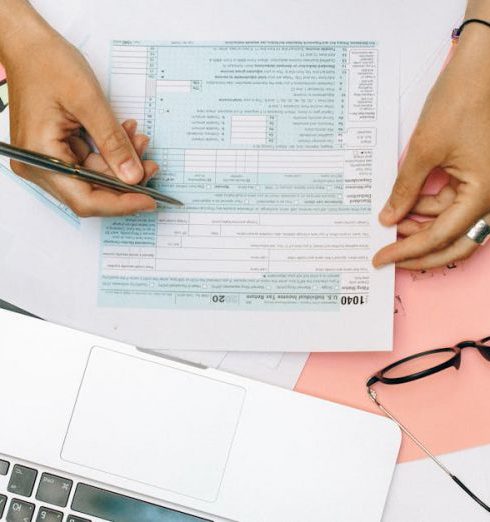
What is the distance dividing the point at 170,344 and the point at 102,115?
9.0 inches

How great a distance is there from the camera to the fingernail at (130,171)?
0.60m

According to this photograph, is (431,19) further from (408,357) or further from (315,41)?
(408,357)

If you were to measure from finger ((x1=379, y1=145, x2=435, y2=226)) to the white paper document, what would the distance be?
0.01 m

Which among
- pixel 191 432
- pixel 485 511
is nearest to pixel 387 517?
pixel 485 511

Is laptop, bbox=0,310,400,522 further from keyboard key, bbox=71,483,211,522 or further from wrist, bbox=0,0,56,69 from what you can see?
wrist, bbox=0,0,56,69

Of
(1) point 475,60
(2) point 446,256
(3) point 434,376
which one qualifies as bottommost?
(3) point 434,376

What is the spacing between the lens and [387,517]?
63 centimetres

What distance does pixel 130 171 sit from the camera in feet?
1.96

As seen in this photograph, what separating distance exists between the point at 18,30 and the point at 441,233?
44 centimetres

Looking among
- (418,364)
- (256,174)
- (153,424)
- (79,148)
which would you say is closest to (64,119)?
(79,148)

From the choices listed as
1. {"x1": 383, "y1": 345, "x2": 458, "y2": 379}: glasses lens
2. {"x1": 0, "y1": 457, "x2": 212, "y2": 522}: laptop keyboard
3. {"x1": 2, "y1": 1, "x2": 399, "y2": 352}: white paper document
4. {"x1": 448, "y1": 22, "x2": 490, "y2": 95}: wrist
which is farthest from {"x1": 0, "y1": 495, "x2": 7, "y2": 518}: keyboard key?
{"x1": 448, "y1": 22, "x2": 490, "y2": 95}: wrist

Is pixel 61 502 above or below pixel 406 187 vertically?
below

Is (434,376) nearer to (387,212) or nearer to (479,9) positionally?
(387,212)

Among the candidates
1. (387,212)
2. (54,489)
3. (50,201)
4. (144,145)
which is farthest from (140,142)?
(54,489)
